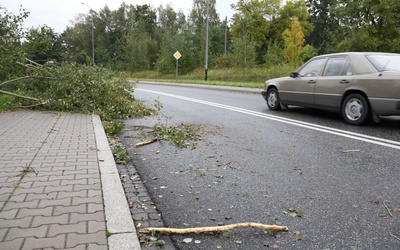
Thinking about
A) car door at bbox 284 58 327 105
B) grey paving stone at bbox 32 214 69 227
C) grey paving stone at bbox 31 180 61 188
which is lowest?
Result: grey paving stone at bbox 31 180 61 188

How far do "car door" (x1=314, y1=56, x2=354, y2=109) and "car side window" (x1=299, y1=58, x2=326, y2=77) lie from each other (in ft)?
0.71

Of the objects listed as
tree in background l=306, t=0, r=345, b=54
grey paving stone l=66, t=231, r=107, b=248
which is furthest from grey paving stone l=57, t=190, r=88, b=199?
tree in background l=306, t=0, r=345, b=54

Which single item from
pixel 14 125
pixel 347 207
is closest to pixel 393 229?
pixel 347 207

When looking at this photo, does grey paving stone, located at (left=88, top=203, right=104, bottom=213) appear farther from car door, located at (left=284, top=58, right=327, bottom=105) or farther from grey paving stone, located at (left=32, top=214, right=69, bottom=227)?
car door, located at (left=284, top=58, right=327, bottom=105)

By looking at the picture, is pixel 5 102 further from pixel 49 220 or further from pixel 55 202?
pixel 49 220

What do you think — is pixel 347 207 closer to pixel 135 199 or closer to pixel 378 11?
pixel 135 199

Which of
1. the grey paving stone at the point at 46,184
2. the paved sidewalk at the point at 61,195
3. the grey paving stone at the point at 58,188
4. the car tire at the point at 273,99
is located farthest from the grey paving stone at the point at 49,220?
the car tire at the point at 273,99

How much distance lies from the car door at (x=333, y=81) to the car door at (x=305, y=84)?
0.19 m

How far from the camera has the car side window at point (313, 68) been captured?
28.7 ft

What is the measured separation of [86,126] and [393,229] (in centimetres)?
607

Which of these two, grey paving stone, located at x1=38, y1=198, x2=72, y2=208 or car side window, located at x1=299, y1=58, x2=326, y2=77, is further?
car side window, located at x1=299, y1=58, x2=326, y2=77

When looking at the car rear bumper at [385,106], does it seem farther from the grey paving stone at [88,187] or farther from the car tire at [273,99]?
the grey paving stone at [88,187]

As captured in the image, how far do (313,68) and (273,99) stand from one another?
1.79 m

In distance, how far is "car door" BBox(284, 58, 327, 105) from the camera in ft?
28.8
